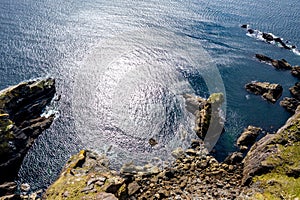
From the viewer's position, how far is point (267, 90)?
67.3m

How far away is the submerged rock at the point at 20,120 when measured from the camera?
148 ft

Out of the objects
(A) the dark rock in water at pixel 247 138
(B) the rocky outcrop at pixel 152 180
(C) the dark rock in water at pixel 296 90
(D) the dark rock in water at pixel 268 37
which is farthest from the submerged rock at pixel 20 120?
(D) the dark rock in water at pixel 268 37

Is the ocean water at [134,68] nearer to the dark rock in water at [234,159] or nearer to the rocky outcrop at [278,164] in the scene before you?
the dark rock in water at [234,159]

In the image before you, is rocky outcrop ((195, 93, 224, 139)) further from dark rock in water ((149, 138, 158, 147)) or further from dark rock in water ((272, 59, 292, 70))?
dark rock in water ((272, 59, 292, 70))

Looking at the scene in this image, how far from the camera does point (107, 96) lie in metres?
61.9

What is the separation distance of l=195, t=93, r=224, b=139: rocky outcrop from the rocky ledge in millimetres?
30238

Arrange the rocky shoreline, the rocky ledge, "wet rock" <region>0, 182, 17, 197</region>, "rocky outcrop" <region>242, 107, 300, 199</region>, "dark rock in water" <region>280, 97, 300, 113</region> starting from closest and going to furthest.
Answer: "rocky outcrop" <region>242, 107, 300, 199</region>
the rocky shoreline
"wet rock" <region>0, 182, 17, 197</region>
the rocky ledge
"dark rock in water" <region>280, 97, 300, 113</region>

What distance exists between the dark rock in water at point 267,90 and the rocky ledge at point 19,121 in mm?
48244

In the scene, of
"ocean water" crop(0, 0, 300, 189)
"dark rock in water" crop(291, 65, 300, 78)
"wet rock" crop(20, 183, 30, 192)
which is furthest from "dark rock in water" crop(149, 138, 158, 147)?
"dark rock in water" crop(291, 65, 300, 78)

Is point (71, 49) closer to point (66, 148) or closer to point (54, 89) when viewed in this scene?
point (54, 89)

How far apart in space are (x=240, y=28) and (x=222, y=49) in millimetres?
21847

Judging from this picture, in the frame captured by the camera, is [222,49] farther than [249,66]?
Yes

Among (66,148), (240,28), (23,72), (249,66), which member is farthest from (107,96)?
(240,28)

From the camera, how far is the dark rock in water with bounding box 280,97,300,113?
6215 cm
